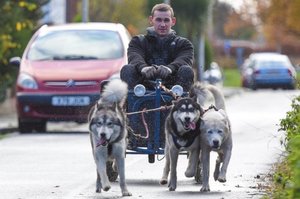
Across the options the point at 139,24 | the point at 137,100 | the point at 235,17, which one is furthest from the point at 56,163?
the point at 235,17

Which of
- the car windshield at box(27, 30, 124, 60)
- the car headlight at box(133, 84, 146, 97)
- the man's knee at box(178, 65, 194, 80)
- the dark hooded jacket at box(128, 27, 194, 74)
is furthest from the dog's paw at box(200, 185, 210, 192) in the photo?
the car windshield at box(27, 30, 124, 60)

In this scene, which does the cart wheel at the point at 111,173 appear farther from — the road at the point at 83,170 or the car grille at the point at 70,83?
the car grille at the point at 70,83

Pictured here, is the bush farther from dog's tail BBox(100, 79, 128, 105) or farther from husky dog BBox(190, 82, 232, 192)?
dog's tail BBox(100, 79, 128, 105)

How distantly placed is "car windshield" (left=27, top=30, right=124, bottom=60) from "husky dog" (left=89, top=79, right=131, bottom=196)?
10.4 metres

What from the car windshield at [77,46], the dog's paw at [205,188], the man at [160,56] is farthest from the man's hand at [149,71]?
the car windshield at [77,46]

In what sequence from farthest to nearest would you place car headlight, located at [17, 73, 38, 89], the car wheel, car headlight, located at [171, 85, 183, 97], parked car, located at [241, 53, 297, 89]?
1. parked car, located at [241, 53, 297, 89]
2. the car wheel
3. car headlight, located at [17, 73, 38, 89]
4. car headlight, located at [171, 85, 183, 97]

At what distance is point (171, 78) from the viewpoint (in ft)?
46.3

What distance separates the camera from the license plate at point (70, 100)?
Result: 21.8 meters

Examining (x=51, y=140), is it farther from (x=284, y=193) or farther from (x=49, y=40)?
(x=284, y=193)

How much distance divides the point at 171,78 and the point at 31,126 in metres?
8.95

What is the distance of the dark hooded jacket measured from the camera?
14.3 metres

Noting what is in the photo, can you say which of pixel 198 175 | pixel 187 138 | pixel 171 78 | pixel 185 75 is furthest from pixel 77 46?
pixel 187 138

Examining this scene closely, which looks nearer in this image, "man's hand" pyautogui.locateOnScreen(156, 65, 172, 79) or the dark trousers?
"man's hand" pyautogui.locateOnScreen(156, 65, 172, 79)

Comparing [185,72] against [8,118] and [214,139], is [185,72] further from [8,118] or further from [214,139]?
[8,118]
